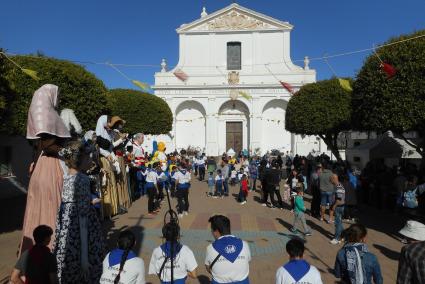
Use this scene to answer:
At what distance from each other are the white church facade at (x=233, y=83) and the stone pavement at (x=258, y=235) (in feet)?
87.1

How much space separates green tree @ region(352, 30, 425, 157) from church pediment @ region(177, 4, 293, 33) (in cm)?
3134

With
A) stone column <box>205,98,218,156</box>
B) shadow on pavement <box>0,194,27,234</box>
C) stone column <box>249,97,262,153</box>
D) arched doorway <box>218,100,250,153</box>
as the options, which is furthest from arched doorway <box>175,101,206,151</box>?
shadow on pavement <box>0,194,27,234</box>

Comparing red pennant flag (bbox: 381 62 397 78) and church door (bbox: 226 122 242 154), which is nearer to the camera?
red pennant flag (bbox: 381 62 397 78)

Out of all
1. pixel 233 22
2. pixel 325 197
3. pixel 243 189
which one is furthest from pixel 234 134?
pixel 325 197

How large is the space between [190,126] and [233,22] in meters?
12.6

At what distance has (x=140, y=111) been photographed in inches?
1244

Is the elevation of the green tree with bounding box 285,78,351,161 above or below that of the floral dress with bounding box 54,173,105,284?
above

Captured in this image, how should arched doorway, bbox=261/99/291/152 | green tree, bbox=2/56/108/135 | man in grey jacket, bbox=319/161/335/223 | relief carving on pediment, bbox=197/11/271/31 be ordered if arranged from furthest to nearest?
relief carving on pediment, bbox=197/11/271/31 < arched doorway, bbox=261/99/291/152 < green tree, bbox=2/56/108/135 < man in grey jacket, bbox=319/161/335/223

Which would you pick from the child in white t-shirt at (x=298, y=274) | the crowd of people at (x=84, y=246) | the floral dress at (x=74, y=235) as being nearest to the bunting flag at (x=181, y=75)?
the crowd of people at (x=84, y=246)

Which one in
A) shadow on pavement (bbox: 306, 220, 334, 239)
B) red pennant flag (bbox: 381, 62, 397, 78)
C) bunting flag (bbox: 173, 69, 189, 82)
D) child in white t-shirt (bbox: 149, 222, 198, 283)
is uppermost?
bunting flag (bbox: 173, 69, 189, 82)

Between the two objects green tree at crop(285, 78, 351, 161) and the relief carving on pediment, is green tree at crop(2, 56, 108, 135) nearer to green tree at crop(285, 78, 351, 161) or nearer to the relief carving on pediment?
green tree at crop(285, 78, 351, 161)

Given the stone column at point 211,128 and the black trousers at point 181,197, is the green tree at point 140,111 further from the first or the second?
the black trousers at point 181,197

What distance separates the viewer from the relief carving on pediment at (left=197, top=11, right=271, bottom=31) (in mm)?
41875

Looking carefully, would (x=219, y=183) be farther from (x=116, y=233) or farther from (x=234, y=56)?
(x=234, y=56)
